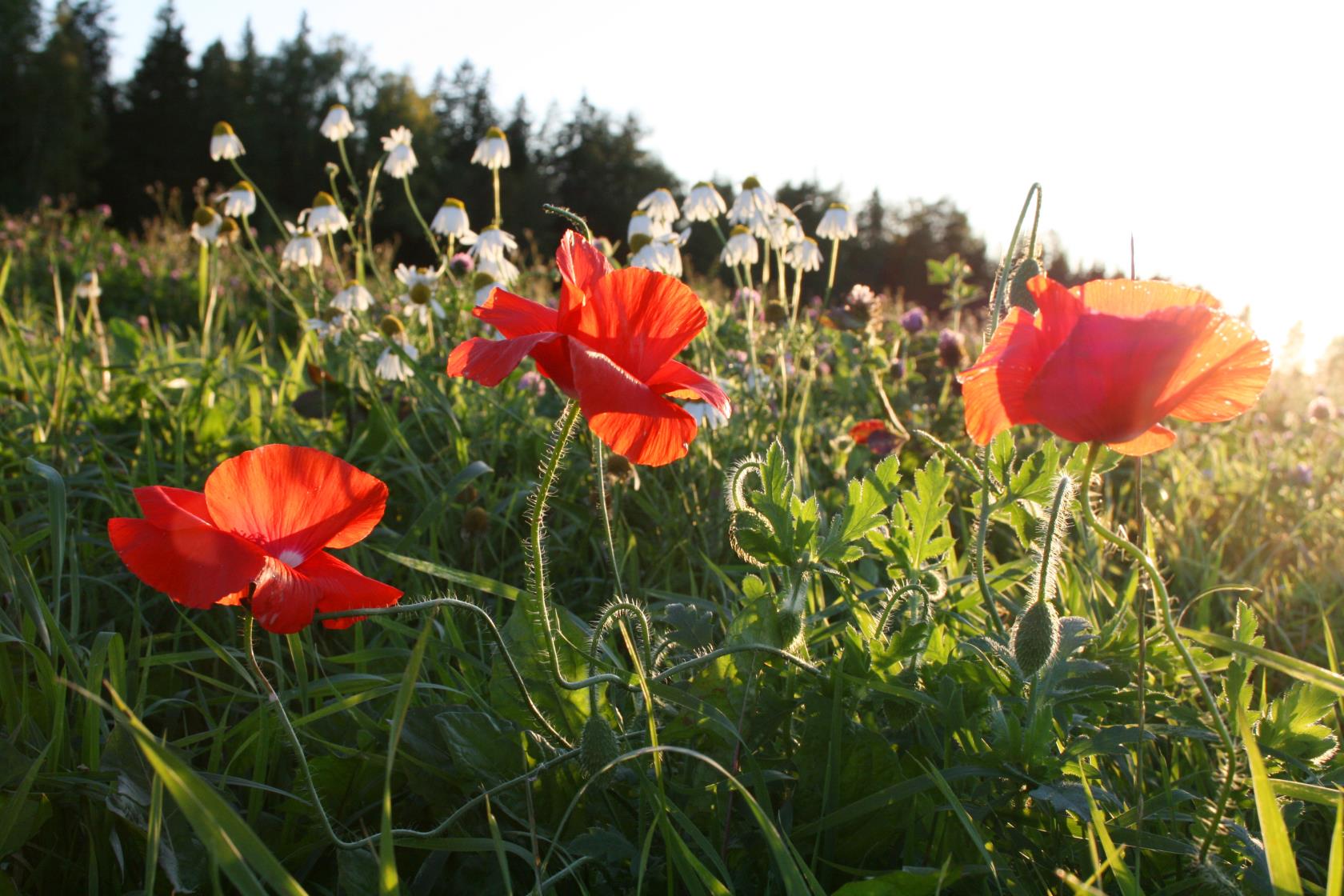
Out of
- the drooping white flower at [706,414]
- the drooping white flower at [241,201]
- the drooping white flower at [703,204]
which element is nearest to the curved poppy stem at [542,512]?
the drooping white flower at [706,414]

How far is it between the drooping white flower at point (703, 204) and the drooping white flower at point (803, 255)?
270 mm

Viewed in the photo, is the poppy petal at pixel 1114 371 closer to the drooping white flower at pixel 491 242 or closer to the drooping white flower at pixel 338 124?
the drooping white flower at pixel 491 242

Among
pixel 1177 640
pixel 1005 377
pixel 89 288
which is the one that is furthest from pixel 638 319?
pixel 89 288

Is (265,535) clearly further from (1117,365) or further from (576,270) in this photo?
(1117,365)

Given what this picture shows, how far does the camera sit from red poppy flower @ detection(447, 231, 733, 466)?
3.00 ft

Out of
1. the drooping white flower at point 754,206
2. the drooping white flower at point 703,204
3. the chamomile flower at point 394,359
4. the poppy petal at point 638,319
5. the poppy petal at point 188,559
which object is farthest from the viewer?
the drooping white flower at point 703,204

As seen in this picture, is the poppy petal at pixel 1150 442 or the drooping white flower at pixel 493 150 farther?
the drooping white flower at pixel 493 150

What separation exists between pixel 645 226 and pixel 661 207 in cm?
16

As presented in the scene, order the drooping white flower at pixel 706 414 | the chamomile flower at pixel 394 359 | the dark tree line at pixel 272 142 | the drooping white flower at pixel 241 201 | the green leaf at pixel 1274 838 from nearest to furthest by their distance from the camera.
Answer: the green leaf at pixel 1274 838 → the drooping white flower at pixel 706 414 → the chamomile flower at pixel 394 359 → the drooping white flower at pixel 241 201 → the dark tree line at pixel 272 142

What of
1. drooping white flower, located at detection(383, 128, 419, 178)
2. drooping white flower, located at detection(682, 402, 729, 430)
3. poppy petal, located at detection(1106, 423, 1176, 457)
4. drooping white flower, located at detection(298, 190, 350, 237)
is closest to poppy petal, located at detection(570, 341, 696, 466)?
poppy petal, located at detection(1106, 423, 1176, 457)

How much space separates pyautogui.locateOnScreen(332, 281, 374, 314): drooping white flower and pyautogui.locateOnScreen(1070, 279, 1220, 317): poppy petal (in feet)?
8.48

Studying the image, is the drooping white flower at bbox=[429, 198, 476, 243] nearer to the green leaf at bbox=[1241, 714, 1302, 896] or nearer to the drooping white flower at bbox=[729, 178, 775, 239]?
the drooping white flower at bbox=[729, 178, 775, 239]

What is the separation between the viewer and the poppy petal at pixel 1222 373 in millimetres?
903

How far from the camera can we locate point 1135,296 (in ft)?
3.19
